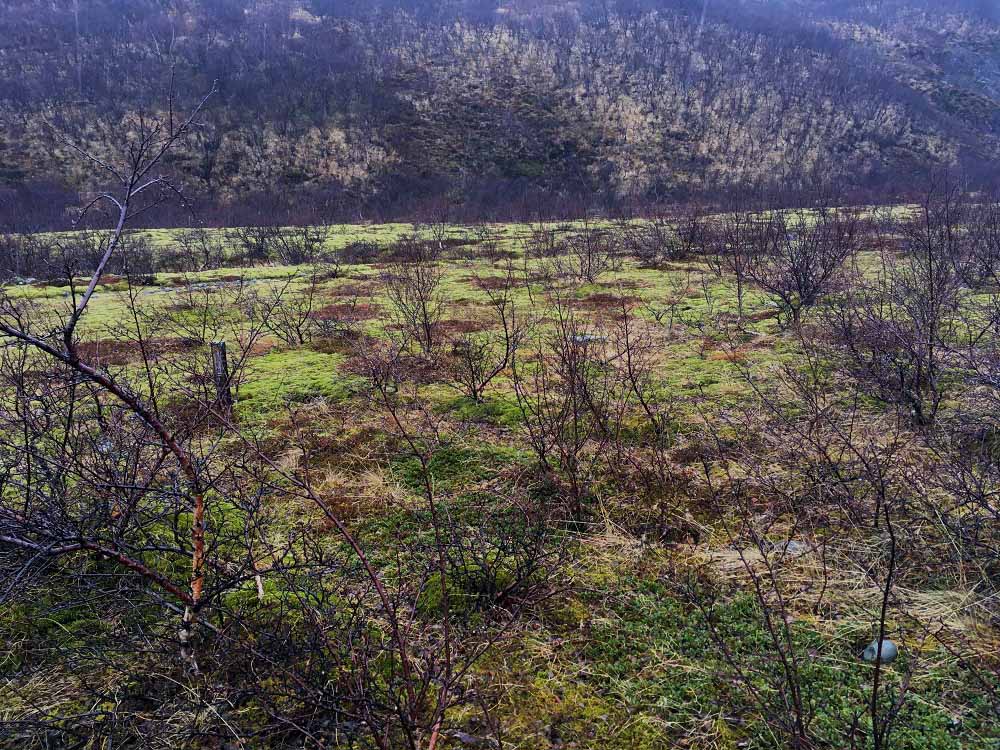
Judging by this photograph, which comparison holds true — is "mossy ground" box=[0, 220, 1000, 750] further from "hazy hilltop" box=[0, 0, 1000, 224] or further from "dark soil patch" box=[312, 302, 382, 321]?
"hazy hilltop" box=[0, 0, 1000, 224]

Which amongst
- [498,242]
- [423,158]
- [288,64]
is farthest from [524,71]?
[498,242]

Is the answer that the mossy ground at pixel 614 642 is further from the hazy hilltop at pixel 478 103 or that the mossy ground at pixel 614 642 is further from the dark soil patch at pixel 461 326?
the hazy hilltop at pixel 478 103

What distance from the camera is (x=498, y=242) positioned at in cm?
2041

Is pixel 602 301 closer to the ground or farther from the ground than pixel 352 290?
farther from the ground

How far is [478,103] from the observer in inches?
2080

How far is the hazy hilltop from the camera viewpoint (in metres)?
42.2

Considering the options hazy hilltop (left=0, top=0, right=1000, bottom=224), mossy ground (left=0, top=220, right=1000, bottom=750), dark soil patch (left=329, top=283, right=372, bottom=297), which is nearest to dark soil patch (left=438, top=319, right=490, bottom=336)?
mossy ground (left=0, top=220, right=1000, bottom=750)

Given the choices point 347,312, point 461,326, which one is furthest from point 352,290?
point 461,326

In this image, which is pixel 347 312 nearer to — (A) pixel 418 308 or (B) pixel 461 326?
(A) pixel 418 308

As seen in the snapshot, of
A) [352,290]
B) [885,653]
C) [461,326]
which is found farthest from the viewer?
[352,290]

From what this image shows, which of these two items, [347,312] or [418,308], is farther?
[347,312]

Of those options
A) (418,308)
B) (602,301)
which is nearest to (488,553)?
(418,308)

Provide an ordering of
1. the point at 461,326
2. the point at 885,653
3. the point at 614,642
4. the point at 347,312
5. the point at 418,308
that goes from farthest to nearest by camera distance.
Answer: the point at 347,312, the point at 461,326, the point at 418,308, the point at 614,642, the point at 885,653

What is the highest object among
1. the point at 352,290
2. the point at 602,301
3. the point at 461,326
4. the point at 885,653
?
the point at 885,653
